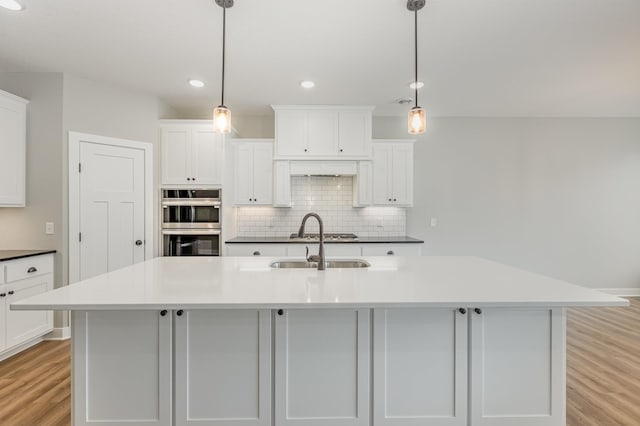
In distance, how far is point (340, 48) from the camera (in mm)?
2646

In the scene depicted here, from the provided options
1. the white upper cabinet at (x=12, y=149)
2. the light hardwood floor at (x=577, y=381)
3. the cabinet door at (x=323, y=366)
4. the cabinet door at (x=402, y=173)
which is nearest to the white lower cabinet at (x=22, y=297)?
the light hardwood floor at (x=577, y=381)

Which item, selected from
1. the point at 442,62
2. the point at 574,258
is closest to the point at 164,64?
the point at 442,62

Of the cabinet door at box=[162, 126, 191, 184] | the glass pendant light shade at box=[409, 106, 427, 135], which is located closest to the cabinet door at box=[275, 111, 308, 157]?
the cabinet door at box=[162, 126, 191, 184]

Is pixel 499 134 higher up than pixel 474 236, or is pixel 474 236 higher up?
pixel 499 134

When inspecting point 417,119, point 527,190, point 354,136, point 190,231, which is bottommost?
point 190,231

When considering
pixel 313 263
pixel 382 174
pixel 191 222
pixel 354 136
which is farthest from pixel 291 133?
pixel 313 263

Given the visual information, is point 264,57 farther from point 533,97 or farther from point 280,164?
point 533,97

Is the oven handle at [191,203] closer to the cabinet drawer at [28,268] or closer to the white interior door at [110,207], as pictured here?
the white interior door at [110,207]

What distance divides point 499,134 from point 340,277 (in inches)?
156

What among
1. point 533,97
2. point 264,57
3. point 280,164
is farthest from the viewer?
point 280,164

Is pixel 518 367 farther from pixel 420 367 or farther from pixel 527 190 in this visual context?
pixel 527 190

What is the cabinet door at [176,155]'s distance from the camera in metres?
3.77

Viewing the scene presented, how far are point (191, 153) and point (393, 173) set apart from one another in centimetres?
258

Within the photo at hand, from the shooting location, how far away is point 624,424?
74.8 inches
